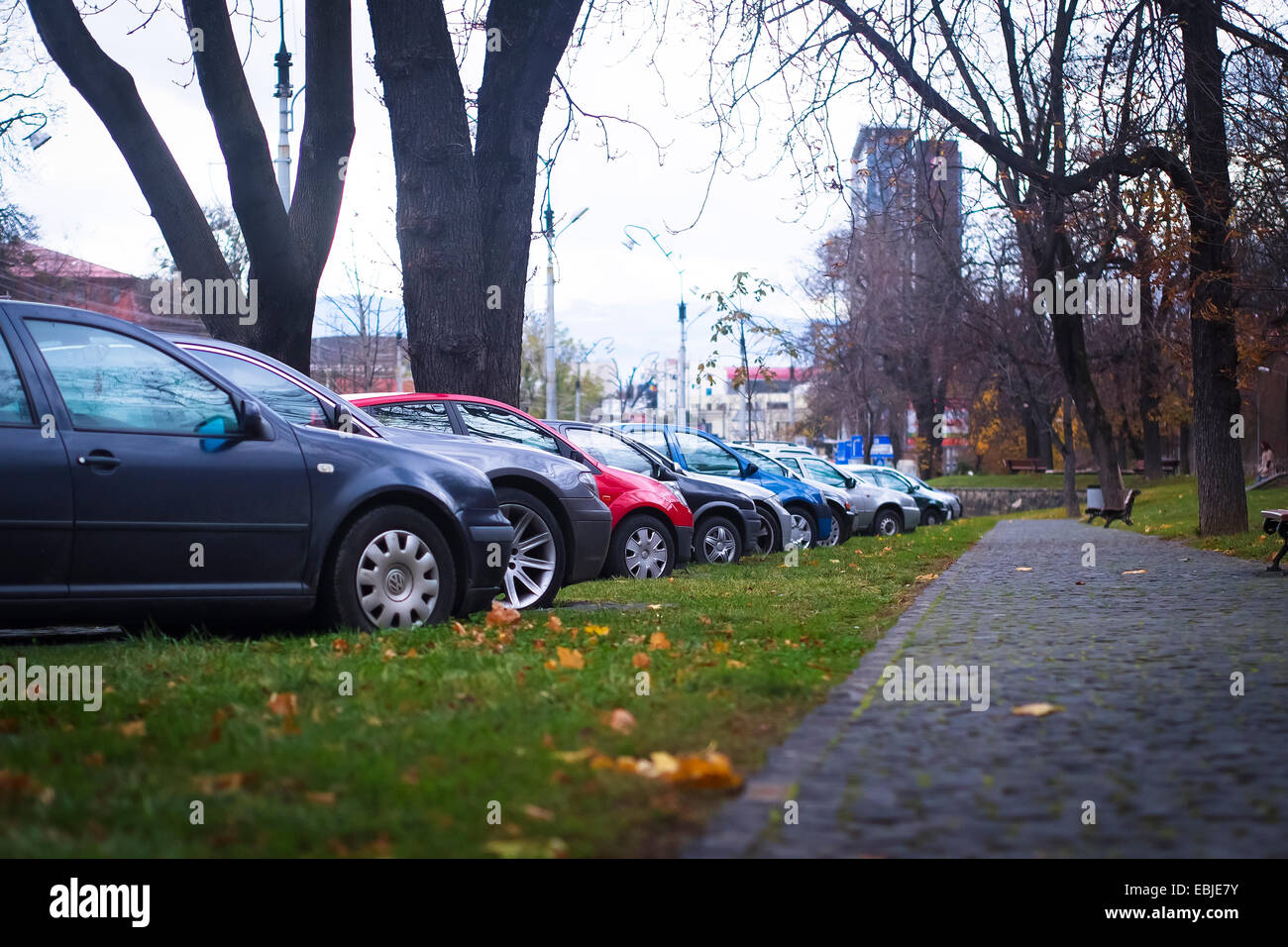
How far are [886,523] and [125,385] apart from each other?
22.3 metres

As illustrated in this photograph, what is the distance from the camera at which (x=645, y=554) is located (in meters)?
12.9

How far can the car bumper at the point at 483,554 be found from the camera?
26.7 feet

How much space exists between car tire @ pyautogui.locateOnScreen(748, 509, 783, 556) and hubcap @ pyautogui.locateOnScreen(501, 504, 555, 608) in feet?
25.7

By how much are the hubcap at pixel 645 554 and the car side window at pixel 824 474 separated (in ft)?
48.0

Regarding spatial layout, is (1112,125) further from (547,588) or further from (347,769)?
(347,769)

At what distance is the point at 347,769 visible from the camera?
13.1ft

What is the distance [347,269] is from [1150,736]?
3974cm

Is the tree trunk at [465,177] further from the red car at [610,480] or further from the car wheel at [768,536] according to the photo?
the car wheel at [768,536]

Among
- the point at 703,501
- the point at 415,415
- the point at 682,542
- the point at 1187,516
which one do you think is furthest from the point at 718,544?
the point at 1187,516

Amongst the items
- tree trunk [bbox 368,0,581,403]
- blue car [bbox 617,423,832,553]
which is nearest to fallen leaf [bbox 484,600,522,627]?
tree trunk [bbox 368,0,581,403]

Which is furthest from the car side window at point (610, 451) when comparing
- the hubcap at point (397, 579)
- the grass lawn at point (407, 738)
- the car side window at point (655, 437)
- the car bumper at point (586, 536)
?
the grass lawn at point (407, 738)
